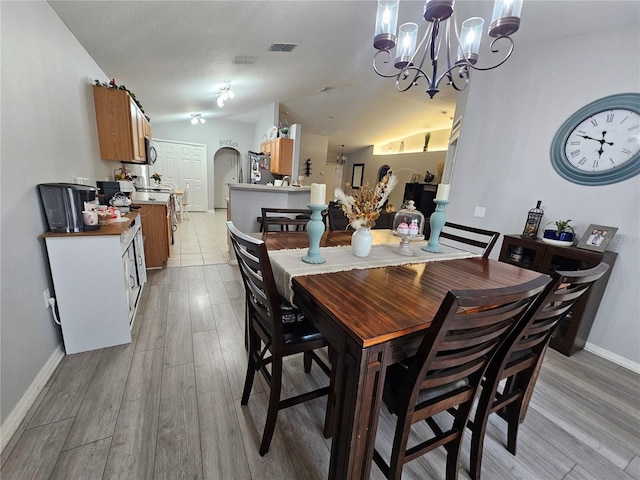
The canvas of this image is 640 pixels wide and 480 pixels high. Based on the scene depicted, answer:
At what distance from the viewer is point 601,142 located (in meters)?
2.10

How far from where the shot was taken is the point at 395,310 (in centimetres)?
94

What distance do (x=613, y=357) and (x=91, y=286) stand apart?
4.07 m

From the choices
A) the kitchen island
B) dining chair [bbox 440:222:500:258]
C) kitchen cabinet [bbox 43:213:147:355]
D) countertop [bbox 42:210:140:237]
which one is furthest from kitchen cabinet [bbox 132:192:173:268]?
dining chair [bbox 440:222:500:258]

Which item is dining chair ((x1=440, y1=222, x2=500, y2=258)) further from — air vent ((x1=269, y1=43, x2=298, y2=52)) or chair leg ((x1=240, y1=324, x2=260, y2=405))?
air vent ((x1=269, y1=43, x2=298, y2=52))

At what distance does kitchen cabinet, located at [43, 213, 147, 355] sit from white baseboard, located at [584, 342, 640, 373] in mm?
3812

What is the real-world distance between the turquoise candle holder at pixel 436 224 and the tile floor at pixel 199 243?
9.72 feet

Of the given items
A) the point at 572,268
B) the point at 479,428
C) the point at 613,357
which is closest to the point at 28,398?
the point at 479,428

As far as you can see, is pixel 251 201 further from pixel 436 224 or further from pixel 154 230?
pixel 436 224

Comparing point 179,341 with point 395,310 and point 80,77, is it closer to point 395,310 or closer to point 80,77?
point 395,310

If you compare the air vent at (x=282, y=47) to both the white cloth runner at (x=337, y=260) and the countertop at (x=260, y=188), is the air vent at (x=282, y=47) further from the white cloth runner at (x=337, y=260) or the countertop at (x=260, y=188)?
the white cloth runner at (x=337, y=260)

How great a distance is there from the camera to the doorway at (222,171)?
8107mm

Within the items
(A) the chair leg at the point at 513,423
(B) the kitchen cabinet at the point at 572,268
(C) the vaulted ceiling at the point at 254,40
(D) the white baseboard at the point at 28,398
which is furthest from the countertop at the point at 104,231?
(B) the kitchen cabinet at the point at 572,268

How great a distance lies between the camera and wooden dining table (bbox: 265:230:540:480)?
80 cm

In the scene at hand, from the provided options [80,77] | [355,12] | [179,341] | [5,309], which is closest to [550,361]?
[179,341]
